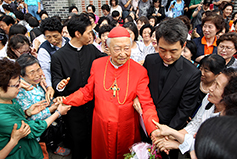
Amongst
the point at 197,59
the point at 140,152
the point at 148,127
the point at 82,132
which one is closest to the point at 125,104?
the point at 148,127

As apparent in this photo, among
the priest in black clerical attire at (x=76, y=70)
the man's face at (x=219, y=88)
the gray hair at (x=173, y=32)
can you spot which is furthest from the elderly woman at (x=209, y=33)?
the priest in black clerical attire at (x=76, y=70)

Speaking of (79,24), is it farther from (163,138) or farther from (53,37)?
(163,138)

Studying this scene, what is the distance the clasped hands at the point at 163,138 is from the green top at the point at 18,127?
1544 millimetres

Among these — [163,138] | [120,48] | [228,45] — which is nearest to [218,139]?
[163,138]

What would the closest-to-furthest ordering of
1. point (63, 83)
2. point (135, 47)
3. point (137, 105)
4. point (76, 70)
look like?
point (137, 105), point (63, 83), point (76, 70), point (135, 47)

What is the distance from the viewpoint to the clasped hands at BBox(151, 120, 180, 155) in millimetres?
1951

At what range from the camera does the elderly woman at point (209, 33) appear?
3566 millimetres

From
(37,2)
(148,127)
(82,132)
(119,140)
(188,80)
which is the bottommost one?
(82,132)

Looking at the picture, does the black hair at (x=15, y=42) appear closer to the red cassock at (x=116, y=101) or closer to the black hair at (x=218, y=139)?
the red cassock at (x=116, y=101)

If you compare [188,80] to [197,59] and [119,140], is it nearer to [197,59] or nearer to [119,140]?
[119,140]

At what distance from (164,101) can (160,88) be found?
0.63 ft

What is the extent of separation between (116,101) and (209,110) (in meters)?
1.27

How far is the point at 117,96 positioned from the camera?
2262mm

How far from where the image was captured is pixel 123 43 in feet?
6.74
